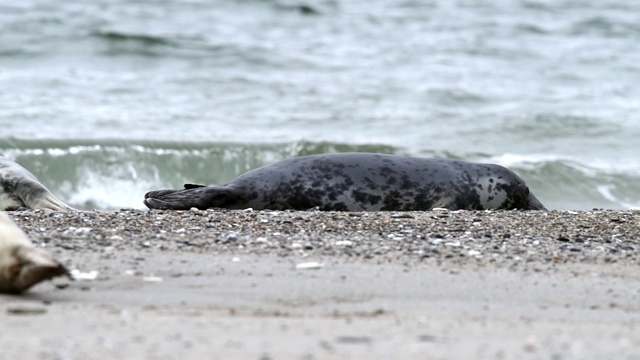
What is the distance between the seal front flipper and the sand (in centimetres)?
45

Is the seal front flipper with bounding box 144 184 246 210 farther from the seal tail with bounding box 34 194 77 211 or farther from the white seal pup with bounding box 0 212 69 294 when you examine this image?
the white seal pup with bounding box 0 212 69 294

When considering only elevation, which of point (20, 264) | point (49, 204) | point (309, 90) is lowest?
point (49, 204)

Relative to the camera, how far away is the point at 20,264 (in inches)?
121

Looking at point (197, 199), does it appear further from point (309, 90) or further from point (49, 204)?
point (309, 90)

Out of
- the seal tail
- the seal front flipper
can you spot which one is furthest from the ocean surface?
the seal front flipper

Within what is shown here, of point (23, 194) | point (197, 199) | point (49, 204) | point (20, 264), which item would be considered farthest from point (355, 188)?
point (20, 264)

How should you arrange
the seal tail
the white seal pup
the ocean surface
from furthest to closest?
the ocean surface → the seal tail → the white seal pup

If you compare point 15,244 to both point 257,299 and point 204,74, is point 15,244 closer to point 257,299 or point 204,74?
point 257,299

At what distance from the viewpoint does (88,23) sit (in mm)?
14422

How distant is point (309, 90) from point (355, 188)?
19.8 feet

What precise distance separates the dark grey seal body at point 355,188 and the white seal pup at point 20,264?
8.39ft

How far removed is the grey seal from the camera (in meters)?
6.04

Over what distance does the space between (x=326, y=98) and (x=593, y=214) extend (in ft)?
20.6

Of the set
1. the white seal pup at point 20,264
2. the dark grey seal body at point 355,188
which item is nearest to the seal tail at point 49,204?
the dark grey seal body at point 355,188
